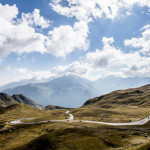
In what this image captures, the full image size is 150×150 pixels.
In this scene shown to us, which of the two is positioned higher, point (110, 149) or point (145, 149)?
point (145, 149)

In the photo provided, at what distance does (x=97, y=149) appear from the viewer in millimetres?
52531

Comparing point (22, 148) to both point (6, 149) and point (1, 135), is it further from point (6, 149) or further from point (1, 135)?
point (1, 135)

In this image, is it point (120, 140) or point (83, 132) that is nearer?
point (120, 140)

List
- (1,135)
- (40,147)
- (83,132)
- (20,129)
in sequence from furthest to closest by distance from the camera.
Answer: (20,129)
(1,135)
(83,132)
(40,147)

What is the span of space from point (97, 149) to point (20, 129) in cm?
7917

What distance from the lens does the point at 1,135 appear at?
102 meters

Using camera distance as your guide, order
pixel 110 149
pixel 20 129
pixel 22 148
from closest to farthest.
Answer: pixel 110 149
pixel 22 148
pixel 20 129

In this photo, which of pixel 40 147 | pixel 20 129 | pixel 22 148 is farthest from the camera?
pixel 20 129

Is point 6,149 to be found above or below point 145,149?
below

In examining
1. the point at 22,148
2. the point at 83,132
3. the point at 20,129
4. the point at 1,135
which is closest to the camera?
the point at 22,148

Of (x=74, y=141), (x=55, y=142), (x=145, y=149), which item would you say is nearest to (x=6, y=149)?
(x=55, y=142)

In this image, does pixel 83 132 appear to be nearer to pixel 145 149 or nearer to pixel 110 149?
pixel 110 149

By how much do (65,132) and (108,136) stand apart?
21656 millimetres

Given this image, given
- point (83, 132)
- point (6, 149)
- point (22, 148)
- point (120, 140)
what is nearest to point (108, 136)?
point (120, 140)
